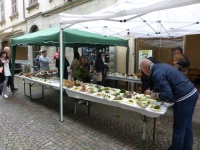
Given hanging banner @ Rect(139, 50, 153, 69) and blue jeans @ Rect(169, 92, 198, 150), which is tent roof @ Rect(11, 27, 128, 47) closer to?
hanging banner @ Rect(139, 50, 153, 69)

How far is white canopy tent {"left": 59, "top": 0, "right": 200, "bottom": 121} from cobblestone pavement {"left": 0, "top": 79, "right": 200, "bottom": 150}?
1.77 meters

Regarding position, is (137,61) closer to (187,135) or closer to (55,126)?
(55,126)

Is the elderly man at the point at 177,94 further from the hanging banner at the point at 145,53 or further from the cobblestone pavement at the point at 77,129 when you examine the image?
the hanging banner at the point at 145,53

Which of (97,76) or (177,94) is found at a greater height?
(177,94)

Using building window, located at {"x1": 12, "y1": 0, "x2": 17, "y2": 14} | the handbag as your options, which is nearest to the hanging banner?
the handbag

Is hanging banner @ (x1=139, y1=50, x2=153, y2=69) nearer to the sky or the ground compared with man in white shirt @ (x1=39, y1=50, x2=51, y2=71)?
nearer to the sky

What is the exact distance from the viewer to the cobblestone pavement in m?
3.36

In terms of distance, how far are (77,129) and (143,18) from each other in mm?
3064

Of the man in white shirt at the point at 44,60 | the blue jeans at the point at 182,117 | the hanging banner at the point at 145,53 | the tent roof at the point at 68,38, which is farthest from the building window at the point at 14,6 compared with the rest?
the blue jeans at the point at 182,117

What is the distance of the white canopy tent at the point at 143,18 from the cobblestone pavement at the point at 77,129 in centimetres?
177

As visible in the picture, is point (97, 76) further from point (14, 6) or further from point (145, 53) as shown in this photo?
point (14, 6)

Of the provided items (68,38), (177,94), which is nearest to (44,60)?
(68,38)

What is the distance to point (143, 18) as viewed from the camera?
4.85m

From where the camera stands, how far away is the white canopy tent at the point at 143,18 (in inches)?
113
